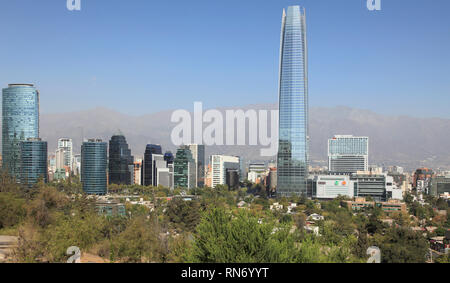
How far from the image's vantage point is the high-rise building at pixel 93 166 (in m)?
20.8

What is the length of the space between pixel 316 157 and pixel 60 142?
63.0ft

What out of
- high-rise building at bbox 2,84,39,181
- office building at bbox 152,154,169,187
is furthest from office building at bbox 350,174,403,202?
high-rise building at bbox 2,84,39,181

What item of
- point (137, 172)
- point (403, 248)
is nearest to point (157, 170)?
point (137, 172)

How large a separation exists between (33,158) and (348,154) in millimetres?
20152

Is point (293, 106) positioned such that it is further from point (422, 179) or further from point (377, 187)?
point (422, 179)

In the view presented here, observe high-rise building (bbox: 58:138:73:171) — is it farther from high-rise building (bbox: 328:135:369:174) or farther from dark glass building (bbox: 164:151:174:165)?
A: high-rise building (bbox: 328:135:369:174)

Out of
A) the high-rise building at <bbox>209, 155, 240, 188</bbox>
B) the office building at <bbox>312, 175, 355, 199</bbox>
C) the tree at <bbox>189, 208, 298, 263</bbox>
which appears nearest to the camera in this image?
the tree at <bbox>189, 208, 298, 263</bbox>

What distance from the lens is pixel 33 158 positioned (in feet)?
69.4

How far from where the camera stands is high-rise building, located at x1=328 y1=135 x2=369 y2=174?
98.6ft

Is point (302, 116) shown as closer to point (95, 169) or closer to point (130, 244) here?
point (95, 169)

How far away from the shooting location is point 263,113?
57.6ft

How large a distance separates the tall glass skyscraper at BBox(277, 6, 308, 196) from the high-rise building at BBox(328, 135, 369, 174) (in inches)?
346

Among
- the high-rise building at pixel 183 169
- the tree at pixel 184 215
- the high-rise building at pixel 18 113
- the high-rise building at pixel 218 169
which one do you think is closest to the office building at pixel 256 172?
the high-rise building at pixel 218 169

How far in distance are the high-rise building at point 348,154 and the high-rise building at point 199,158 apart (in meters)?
8.84
